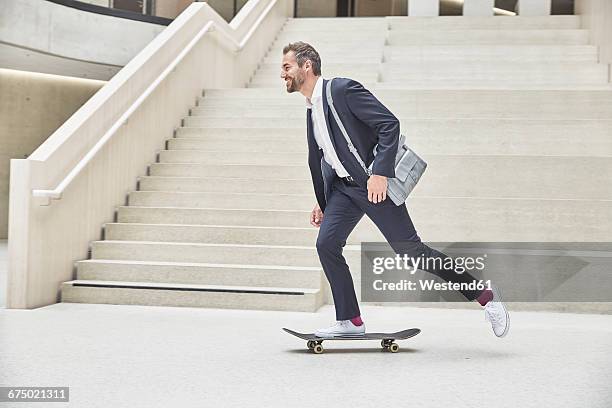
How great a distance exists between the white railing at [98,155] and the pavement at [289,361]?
48 centimetres

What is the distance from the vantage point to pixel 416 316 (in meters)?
5.97

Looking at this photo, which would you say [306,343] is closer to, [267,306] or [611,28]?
[267,306]

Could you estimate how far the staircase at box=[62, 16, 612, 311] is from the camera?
21.4 ft

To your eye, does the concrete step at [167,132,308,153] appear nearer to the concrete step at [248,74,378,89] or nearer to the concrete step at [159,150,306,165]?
the concrete step at [159,150,306,165]

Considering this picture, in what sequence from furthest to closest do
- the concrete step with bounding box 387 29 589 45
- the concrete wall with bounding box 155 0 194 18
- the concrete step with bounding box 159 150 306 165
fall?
the concrete wall with bounding box 155 0 194 18, the concrete step with bounding box 387 29 589 45, the concrete step with bounding box 159 150 306 165

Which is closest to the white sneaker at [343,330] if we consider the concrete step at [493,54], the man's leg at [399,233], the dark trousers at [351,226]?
the dark trousers at [351,226]

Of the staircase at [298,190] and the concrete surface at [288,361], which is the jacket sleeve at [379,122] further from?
the staircase at [298,190]

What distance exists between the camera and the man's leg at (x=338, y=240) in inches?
172

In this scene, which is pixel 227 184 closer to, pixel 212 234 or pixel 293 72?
pixel 212 234

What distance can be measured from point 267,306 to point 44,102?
28.2ft

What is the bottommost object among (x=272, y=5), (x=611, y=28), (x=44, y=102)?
(x=44, y=102)

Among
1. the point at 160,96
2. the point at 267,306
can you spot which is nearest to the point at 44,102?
the point at 160,96

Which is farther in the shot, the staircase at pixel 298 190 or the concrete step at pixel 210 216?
the concrete step at pixel 210 216

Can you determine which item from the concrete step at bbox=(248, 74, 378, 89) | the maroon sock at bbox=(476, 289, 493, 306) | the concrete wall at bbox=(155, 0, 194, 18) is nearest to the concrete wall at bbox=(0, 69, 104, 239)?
the concrete step at bbox=(248, 74, 378, 89)
